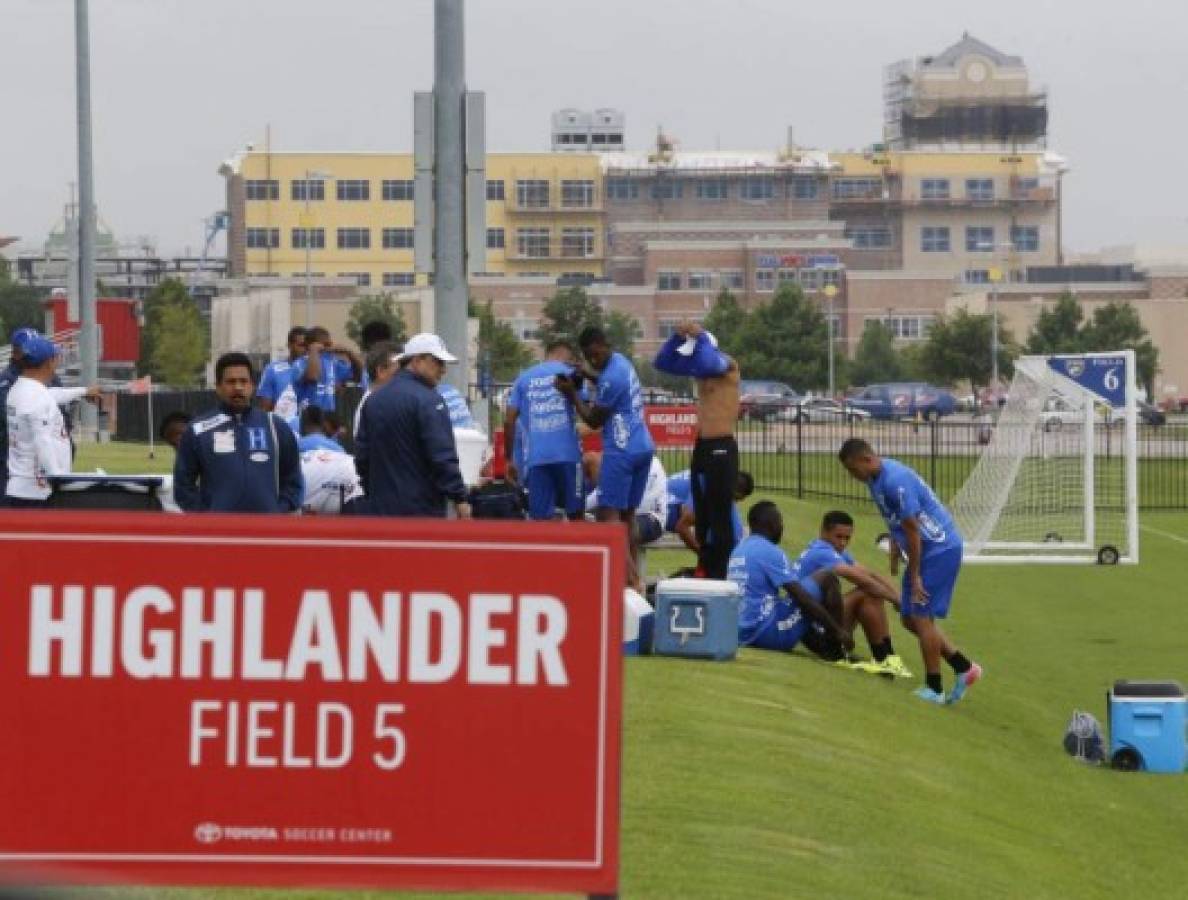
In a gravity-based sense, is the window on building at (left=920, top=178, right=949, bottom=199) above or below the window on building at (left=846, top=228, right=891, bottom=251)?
above

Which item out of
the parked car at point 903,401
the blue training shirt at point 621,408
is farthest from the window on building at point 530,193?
the blue training shirt at point 621,408

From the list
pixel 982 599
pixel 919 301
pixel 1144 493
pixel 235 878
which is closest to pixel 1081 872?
pixel 235 878

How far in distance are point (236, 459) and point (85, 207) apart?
29804 mm

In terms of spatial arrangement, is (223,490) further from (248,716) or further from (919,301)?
(919,301)

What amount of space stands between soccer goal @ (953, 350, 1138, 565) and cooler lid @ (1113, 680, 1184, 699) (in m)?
15.6

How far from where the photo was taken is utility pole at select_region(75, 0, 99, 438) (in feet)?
134

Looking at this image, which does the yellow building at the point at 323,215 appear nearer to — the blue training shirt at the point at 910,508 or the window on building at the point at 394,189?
the window on building at the point at 394,189

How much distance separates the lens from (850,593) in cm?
1820

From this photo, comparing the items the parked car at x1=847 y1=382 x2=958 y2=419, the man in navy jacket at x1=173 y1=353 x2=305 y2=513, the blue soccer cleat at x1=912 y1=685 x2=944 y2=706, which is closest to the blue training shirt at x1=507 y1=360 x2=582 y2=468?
the blue soccer cleat at x1=912 y1=685 x2=944 y2=706

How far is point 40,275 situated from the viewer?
192375 millimetres

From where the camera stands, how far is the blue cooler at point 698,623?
51.2 feet

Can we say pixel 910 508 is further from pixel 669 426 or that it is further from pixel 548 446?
pixel 669 426

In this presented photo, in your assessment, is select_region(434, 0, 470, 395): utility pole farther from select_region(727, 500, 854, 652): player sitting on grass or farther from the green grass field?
the green grass field

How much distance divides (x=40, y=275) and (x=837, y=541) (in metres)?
179
